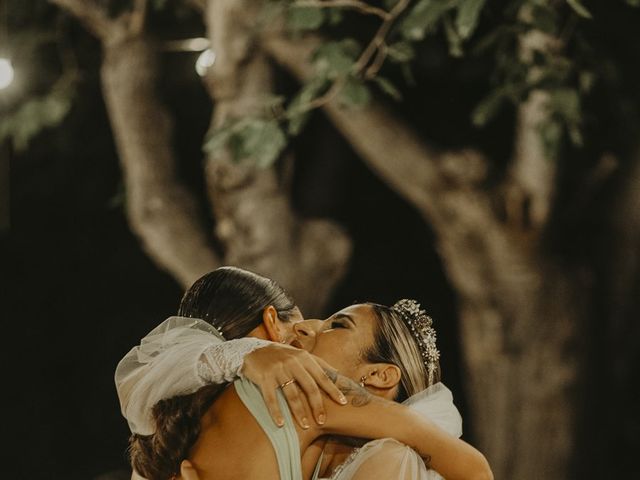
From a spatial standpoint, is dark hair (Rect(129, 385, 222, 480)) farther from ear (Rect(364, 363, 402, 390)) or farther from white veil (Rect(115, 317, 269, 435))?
ear (Rect(364, 363, 402, 390))

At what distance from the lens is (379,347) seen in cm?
288

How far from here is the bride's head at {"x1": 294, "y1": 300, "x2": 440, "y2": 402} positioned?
9.32 ft

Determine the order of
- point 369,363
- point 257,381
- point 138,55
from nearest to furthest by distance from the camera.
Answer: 1. point 257,381
2. point 369,363
3. point 138,55

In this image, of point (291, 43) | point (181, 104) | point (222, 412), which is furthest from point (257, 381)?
point (181, 104)

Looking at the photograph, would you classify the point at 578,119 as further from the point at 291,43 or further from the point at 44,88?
the point at 44,88

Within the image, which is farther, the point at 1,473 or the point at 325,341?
the point at 1,473

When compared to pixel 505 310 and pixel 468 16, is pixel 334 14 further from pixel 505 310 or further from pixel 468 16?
pixel 505 310

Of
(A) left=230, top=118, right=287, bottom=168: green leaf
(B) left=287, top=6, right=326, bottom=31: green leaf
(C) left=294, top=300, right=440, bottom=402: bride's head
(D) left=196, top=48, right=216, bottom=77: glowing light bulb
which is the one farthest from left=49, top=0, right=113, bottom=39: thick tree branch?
(C) left=294, top=300, right=440, bottom=402: bride's head

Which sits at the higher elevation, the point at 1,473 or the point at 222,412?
the point at 222,412

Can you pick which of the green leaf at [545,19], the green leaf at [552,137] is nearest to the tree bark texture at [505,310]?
the green leaf at [552,137]

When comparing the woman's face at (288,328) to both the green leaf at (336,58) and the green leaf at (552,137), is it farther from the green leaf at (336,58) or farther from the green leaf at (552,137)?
the green leaf at (552,137)

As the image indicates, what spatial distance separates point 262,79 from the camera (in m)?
5.24

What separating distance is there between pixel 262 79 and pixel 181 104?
372 cm

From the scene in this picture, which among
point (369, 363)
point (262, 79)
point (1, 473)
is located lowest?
point (1, 473)
